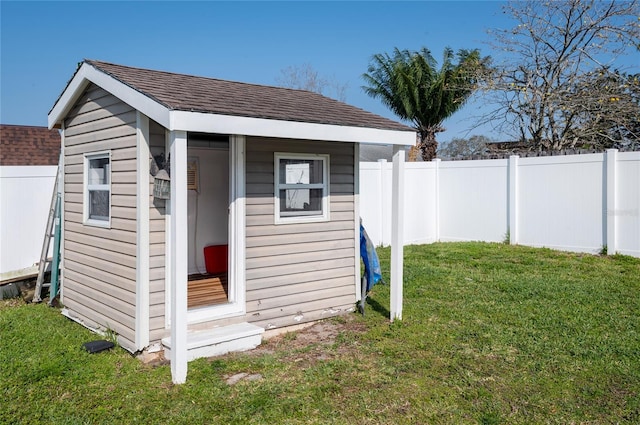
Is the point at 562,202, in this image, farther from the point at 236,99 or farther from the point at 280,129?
the point at 236,99

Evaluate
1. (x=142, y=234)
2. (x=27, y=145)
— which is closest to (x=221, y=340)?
(x=142, y=234)

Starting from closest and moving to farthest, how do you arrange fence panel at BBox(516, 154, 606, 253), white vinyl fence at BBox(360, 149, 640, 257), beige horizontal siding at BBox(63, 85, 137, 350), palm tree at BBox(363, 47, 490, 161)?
beige horizontal siding at BBox(63, 85, 137, 350) → white vinyl fence at BBox(360, 149, 640, 257) → fence panel at BBox(516, 154, 606, 253) → palm tree at BBox(363, 47, 490, 161)

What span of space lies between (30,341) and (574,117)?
1384 cm

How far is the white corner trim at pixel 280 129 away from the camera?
3.90 meters

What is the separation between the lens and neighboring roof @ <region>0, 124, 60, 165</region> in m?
13.1

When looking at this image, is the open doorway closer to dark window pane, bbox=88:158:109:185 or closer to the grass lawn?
dark window pane, bbox=88:158:109:185

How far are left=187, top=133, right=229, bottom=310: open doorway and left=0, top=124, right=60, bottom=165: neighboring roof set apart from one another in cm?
852

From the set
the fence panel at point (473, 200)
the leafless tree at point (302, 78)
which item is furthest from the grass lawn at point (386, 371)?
the leafless tree at point (302, 78)

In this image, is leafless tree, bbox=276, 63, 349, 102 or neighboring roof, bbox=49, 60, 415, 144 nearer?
neighboring roof, bbox=49, 60, 415, 144

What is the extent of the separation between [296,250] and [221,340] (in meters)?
1.40

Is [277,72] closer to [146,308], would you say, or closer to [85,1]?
[85,1]

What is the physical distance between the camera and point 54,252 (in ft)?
22.0

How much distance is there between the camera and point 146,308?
448 cm

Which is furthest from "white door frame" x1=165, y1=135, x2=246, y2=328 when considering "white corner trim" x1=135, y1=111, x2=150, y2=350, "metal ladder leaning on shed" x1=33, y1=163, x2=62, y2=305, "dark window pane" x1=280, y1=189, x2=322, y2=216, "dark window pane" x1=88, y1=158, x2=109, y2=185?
"metal ladder leaning on shed" x1=33, y1=163, x2=62, y2=305
